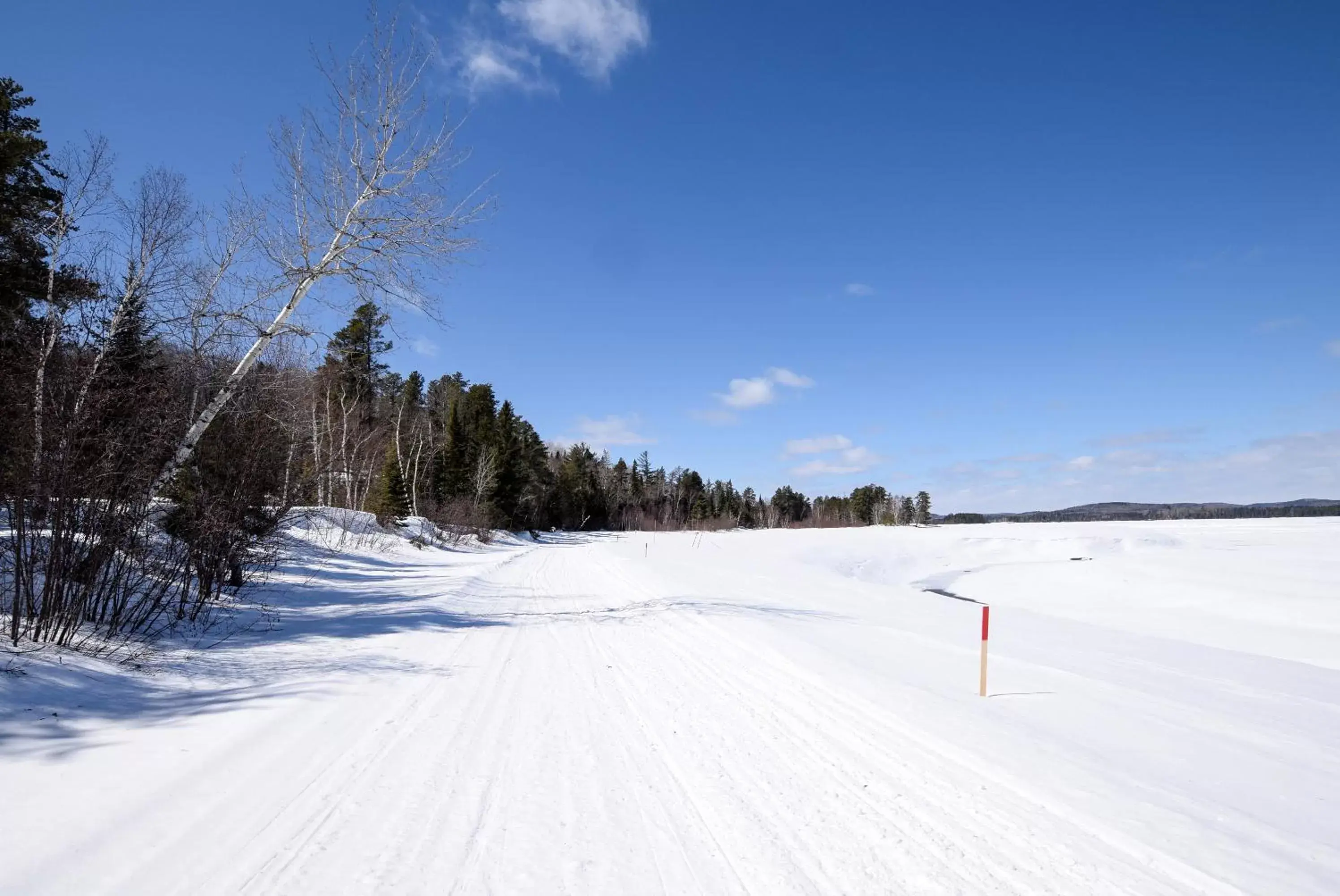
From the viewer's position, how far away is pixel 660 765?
176 inches

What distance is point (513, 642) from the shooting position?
8.60 meters

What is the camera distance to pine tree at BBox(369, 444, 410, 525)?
32375mm

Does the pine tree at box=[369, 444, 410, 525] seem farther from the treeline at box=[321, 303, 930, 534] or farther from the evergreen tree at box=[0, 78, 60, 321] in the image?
the evergreen tree at box=[0, 78, 60, 321]

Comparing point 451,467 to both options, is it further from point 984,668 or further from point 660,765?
point 660,765

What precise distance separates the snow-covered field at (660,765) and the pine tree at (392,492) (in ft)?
75.9

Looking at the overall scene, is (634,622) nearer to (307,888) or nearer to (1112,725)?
(1112,725)

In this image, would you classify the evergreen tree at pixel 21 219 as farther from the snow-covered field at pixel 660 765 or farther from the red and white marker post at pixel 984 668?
the red and white marker post at pixel 984 668

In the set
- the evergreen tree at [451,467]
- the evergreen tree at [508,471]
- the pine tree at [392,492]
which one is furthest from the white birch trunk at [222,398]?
the evergreen tree at [508,471]

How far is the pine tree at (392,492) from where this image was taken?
106ft

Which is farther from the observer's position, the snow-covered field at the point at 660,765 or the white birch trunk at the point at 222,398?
the white birch trunk at the point at 222,398

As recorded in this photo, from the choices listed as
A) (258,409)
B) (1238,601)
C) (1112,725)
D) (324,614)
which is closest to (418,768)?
(1112,725)

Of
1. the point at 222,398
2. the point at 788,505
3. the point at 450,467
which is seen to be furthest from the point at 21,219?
the point at 788,505

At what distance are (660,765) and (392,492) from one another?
32.5 m

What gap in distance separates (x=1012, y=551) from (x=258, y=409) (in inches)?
1206
